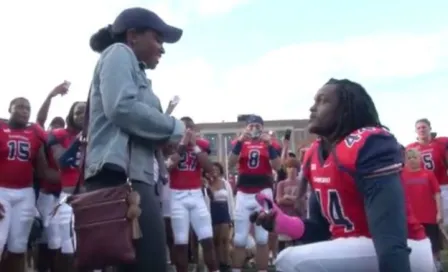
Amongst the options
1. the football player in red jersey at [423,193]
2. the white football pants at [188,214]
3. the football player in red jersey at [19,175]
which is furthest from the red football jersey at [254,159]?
the football player in red jersey at [19,175]

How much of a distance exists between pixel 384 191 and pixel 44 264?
6823mm

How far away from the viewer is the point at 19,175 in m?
8.49

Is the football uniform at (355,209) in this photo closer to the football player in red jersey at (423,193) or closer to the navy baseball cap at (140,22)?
the navy baseball cap at (140,22)

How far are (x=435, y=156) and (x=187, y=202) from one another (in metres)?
3.85

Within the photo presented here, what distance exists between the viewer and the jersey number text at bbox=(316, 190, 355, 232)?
11.8ft

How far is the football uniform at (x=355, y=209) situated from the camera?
11.0 feet

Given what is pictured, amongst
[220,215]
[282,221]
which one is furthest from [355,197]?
[220,215]

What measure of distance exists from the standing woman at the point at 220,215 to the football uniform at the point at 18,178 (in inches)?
178

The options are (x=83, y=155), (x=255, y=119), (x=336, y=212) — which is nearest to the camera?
(x=336, y=212)

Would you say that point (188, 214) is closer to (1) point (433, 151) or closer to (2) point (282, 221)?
(1) point (433, 151)

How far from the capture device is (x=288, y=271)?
11.7ft

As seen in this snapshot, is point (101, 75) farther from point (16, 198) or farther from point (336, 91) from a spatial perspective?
point (16, 198)

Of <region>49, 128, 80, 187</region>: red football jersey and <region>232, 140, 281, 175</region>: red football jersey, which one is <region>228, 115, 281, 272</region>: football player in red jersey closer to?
<region>232, 140, 281, 175</region>: red football jersey

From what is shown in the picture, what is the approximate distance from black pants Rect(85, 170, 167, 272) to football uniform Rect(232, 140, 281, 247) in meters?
7.19
